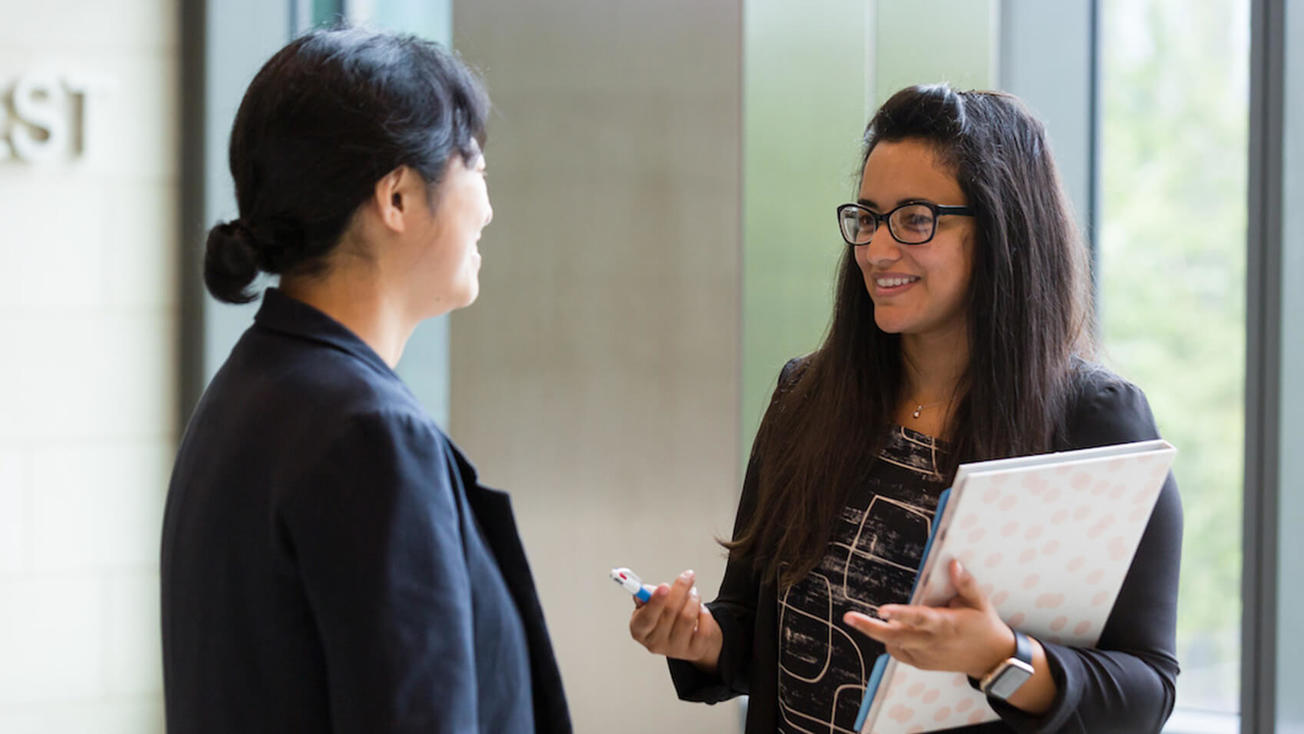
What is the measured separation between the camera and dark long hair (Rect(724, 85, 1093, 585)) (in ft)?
5.08

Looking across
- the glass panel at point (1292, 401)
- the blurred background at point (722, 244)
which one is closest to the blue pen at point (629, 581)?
the glass panel at point (1292, 401)

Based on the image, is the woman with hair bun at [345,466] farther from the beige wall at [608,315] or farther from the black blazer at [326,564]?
the beige wall at [608,315]

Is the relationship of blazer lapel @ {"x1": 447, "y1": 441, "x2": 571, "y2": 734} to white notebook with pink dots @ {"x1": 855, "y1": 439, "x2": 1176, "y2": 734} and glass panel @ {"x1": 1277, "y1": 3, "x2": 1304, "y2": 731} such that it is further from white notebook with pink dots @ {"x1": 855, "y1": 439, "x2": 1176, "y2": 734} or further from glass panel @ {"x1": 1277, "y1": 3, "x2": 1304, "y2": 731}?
glass panel @ {"x1": 1277, "y1": 3, "x2": 1304, "y2": 731}

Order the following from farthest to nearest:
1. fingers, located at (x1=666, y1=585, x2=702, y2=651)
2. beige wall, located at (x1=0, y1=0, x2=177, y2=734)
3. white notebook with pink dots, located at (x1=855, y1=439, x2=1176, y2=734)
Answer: beige wall, located at (x1=0, y1=0, x2=177, y2=734) → fingers, located at (x1=666, y1=585, x2=702, y2=651) → white notebook with pink dots, located at (x1=855, y1=439, x2=1176, y2=734)

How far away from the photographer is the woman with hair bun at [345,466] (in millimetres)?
1024

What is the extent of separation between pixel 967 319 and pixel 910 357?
0.42 feet

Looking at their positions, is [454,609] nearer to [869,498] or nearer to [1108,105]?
[869,498]

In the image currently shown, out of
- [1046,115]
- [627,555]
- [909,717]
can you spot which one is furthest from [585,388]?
[909,717]

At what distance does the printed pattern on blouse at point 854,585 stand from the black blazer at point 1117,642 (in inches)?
2.1

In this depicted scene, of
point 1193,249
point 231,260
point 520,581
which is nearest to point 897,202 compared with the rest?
point 520,581

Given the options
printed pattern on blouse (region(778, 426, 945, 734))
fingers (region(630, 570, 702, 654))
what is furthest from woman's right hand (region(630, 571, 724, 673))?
printed pattern on blouse (region(778, 426, 945, 734))

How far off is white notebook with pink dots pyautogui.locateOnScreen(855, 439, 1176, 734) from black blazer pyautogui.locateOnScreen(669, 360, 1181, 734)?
0.05 meters

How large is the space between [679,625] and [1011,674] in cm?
47

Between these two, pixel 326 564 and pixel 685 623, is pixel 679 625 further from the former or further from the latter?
pixel 326 564
